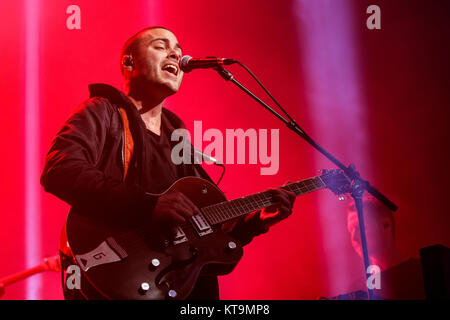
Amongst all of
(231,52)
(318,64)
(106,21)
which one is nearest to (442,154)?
(318,64)

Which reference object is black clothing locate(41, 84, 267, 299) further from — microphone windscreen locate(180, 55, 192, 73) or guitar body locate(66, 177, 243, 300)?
microphone windscreen locate(180, 55, 192, 73)

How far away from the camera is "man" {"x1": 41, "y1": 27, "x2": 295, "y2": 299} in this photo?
220 centimetres

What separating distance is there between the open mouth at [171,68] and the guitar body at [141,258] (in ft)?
2.50

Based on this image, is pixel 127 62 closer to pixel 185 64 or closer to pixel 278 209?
pixel 185 64

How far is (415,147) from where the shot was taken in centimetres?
368

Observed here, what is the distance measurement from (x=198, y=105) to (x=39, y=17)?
3.82 feet

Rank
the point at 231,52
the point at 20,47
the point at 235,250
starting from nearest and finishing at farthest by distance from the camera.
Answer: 1. the point at 235,250
2. the point at 20,47
3. the point at 231,52

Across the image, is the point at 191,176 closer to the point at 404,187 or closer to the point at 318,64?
the point at 318,64

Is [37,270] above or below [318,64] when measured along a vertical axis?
below

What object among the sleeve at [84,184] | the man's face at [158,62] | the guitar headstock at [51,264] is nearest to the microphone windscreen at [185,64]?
the man's face at [158,62]

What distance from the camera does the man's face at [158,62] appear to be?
2.81m

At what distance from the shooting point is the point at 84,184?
218 cm

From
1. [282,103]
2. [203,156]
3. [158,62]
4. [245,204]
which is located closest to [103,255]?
[245,204]

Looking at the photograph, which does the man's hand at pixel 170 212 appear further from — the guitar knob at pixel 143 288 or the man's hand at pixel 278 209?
the man's hand at pixel 278 209
